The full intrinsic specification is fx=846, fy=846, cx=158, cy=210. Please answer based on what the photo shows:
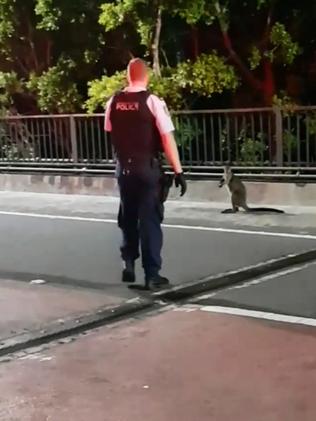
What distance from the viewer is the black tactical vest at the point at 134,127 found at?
6.91 m

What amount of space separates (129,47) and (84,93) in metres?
1.45

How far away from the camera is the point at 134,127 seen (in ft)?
22.8

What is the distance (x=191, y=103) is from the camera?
14.1m

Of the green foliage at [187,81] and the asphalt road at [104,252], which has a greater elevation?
the green foliage at [187,81]

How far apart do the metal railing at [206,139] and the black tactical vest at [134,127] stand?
5436 millimetres

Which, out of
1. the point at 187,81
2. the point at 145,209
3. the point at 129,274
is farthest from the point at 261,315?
the point at 187,81

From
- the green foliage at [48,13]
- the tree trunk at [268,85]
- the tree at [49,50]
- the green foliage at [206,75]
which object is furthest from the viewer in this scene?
the tree at [49,50]

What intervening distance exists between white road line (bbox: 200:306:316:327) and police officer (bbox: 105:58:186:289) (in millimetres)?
805

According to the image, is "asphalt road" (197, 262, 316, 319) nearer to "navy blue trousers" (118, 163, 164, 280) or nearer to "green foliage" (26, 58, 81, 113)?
"navy blue trousers" (118, 163, 164, 280)

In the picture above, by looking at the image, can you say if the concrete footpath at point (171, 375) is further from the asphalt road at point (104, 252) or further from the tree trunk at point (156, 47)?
the tree trunk at point (156, 47)

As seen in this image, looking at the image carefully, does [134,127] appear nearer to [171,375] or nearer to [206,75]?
[171,375]

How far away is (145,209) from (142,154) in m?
0.46

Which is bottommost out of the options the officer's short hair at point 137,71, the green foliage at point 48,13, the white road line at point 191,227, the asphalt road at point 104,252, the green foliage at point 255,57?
the asphalt road at point 104,252

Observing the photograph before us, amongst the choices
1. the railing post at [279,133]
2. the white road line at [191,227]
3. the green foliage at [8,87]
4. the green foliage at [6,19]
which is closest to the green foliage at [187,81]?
the railing post at [279,133]
